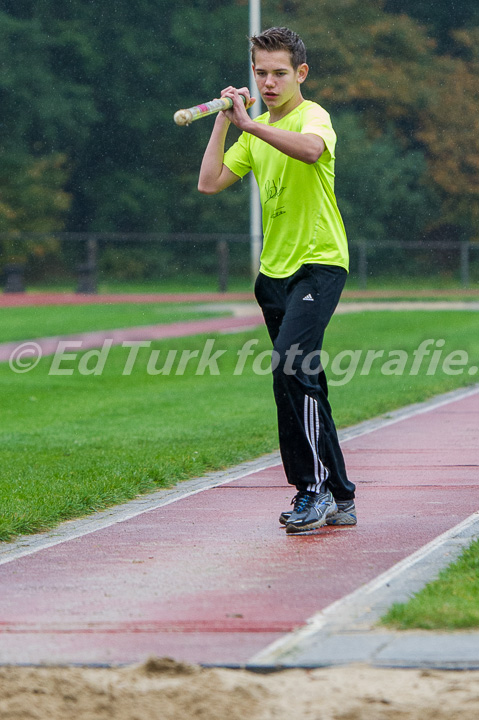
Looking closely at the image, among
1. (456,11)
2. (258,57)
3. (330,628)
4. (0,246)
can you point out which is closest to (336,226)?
(258,57)

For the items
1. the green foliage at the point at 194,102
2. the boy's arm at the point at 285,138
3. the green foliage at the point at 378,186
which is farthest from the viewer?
the green foliage at the point at 378,186

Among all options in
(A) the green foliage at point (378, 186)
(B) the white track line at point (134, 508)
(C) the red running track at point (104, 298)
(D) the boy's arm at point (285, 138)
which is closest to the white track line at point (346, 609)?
(B) the white track line at point (134, 508)

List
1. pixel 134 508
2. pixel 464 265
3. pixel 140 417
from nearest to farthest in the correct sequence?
pixel 134 508, pixel 140 417, pixel 464 265

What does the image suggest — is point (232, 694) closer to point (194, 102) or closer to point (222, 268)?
point (222, 268)

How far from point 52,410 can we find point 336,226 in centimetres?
717

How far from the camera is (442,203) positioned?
182ft

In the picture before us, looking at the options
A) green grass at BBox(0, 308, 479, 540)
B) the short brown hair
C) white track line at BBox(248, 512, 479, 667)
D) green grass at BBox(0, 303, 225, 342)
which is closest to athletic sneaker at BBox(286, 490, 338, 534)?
white track line at BBox(248, 512, 479, 667)

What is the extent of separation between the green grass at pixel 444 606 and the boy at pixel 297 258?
1223 mm

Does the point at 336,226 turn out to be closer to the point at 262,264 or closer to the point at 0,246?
the point at 262,264

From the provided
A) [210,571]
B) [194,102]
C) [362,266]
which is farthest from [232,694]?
[194,102]

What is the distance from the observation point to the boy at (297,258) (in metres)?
6.06

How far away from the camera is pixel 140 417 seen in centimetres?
1210

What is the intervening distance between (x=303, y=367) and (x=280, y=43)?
1530 mm

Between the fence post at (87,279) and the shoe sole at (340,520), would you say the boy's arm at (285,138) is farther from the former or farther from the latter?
the fence post at (87,279)
